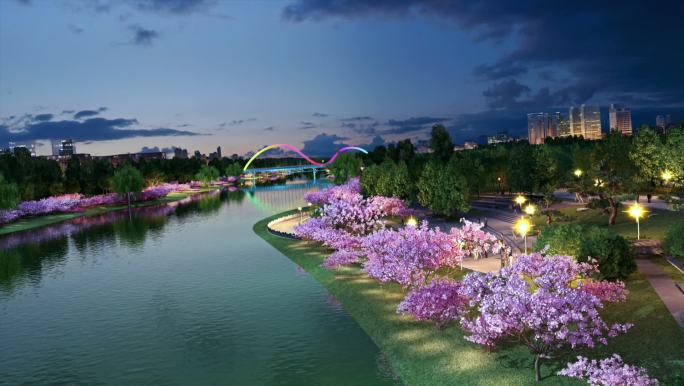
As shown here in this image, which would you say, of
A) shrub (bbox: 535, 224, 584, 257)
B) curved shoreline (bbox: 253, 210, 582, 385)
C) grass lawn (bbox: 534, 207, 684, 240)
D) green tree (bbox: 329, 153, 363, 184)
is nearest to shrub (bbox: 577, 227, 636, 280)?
shrub (bbox: 535, 224, 584, 257)

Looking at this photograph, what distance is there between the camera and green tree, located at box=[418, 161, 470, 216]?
182 ft

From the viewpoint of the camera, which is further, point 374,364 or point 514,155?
point 514,155

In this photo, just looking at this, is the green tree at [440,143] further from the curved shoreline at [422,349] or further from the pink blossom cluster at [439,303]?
the pink blossom cluster at [439,303]

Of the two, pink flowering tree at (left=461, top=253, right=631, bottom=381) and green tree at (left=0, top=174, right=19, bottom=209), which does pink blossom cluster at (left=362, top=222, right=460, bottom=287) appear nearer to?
pink flowering tree at (left=461, top=253, right=631, bottom=381)

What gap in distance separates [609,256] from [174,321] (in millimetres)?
22402

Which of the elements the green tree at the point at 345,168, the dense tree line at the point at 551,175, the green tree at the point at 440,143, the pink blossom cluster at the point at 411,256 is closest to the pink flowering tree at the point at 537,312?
the pink blossom cluster at the point at 411,256

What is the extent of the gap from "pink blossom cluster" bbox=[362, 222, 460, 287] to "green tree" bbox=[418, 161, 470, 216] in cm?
2399

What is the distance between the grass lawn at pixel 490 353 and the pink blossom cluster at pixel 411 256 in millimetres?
1435

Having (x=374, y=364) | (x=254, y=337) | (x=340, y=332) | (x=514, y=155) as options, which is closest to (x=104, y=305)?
(x=254, y=337)

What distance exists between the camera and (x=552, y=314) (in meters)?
17.0

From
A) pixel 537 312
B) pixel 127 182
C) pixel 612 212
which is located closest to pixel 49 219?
pixel 127 182

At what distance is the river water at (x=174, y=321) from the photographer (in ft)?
72.5

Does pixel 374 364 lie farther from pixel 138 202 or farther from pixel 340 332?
pixel 138 202

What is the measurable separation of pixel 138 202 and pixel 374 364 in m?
99.0
